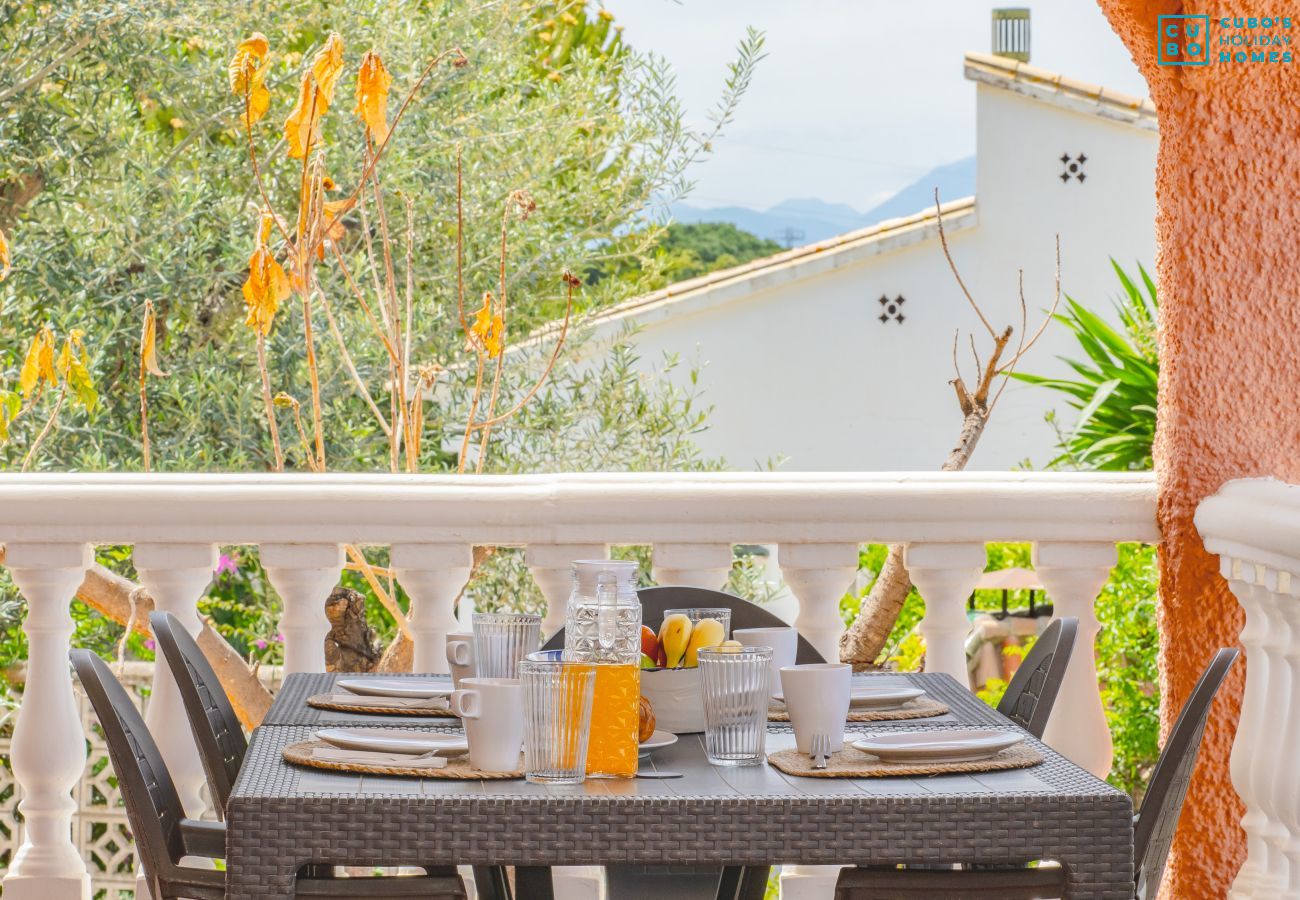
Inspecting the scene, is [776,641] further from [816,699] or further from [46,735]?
[46,735]

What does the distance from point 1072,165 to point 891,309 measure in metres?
2.12

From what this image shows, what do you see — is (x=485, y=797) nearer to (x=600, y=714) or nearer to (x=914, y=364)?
(x=600, y=714)

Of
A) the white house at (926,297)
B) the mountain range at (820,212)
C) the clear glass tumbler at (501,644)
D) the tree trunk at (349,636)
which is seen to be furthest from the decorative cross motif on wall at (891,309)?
the clear glass tumbler at (501,644)

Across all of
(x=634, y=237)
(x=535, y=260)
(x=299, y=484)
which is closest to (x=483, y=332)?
(x=299, y=484)

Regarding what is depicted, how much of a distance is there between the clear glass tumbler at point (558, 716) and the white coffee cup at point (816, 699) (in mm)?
217

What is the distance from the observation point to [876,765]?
4.79ft

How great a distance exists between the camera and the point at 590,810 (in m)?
1.32

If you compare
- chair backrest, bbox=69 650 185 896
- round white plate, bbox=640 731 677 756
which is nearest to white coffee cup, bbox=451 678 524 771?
round white plate, bbox=640 731 677 756

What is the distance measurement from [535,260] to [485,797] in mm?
4091

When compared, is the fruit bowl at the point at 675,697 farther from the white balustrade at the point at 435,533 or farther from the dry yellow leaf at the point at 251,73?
the dry yellow leaf at the point at 251,73

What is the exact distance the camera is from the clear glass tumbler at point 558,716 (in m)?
1.38

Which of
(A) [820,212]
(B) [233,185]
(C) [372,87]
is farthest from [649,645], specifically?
(A) [820,212]

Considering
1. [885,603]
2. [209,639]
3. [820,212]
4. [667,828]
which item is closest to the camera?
[667,828]

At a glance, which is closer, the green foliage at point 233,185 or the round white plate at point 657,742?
the round white plate at point 657,742
